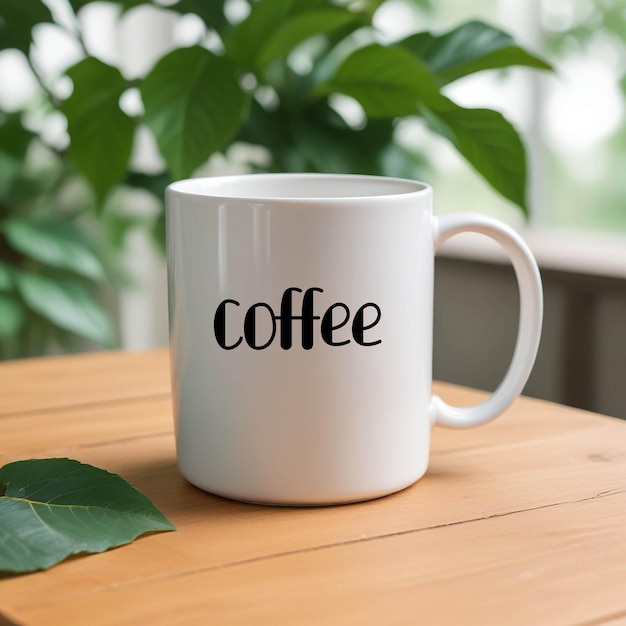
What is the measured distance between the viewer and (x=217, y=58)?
83cm

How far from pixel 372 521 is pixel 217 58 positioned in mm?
508

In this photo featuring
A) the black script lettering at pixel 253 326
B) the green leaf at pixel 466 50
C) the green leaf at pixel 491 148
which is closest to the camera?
the black script lettering at pixel 253 326

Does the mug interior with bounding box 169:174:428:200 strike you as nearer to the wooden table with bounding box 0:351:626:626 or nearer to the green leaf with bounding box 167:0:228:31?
the wooden table with bounding box 0:351:626:626

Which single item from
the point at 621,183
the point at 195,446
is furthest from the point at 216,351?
the point at 621,183

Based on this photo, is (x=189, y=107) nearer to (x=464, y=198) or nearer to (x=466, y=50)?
(x=466, y=50)

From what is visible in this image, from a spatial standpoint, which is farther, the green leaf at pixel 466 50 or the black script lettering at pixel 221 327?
the green leaf at pixel 466 50

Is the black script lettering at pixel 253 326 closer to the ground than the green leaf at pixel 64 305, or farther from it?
farther from it

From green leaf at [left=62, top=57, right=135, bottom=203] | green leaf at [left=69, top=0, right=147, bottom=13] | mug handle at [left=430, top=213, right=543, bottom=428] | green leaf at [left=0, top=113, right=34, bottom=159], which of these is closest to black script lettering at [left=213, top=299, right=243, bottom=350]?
mug handle at [left=430, top=213, right=543, bottom=428]

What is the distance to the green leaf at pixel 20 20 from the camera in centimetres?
109

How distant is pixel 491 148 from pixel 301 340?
1.16ft

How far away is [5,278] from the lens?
46.3 inches

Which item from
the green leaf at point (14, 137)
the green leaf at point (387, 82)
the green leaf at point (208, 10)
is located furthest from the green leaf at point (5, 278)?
the green leaf at point (387, 82)

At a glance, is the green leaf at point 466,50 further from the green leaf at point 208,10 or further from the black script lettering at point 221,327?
the black script lettering at point 221,327

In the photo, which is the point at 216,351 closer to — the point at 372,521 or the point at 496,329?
the point at 372,521
